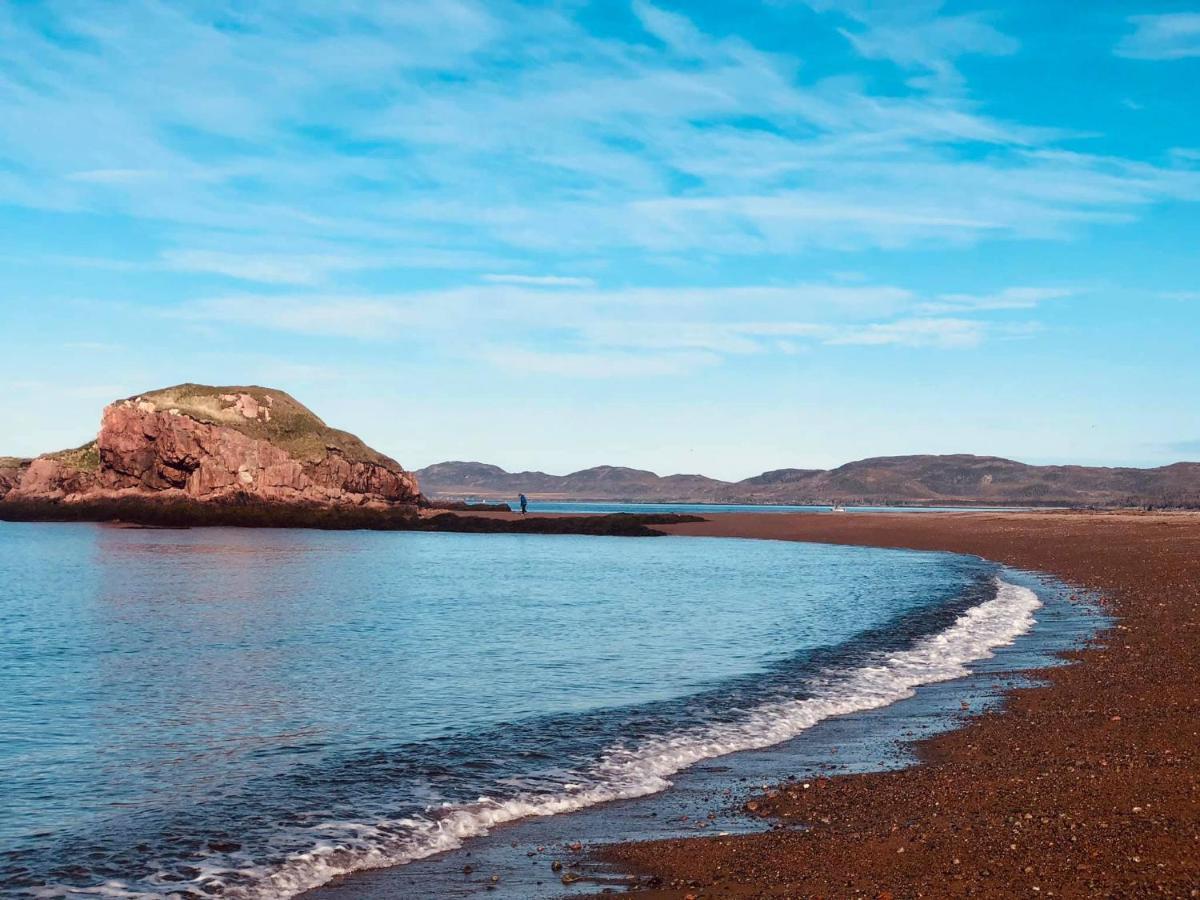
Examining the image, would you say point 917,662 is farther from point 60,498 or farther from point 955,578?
point 60,498

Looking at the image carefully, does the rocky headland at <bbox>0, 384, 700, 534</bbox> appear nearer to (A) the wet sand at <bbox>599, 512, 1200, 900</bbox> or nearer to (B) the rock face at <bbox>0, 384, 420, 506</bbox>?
(B) the rock face at <bbox>0, 384, 420, 506</bbox>

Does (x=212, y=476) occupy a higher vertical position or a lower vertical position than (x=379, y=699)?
higher

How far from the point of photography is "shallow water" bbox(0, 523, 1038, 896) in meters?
9.55

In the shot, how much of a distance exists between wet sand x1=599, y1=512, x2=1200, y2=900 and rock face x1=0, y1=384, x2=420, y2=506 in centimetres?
11474

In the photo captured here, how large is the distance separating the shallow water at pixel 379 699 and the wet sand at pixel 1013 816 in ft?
7.71

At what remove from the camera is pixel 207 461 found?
392ft

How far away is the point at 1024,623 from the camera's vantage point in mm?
24719

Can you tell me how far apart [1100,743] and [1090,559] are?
36.4 metres

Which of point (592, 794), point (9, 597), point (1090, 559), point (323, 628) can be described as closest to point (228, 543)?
point (9, 597)

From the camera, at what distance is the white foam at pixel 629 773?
862 centimetres

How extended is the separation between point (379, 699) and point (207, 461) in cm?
11290

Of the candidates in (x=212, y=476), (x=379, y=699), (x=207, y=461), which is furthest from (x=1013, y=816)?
(x=207, y=461)

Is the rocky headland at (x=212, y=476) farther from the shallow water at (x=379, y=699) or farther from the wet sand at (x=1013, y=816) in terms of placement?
the wet sand at (x=1013, y=816)

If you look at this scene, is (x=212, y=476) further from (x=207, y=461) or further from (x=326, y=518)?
(x=326, y=518)
